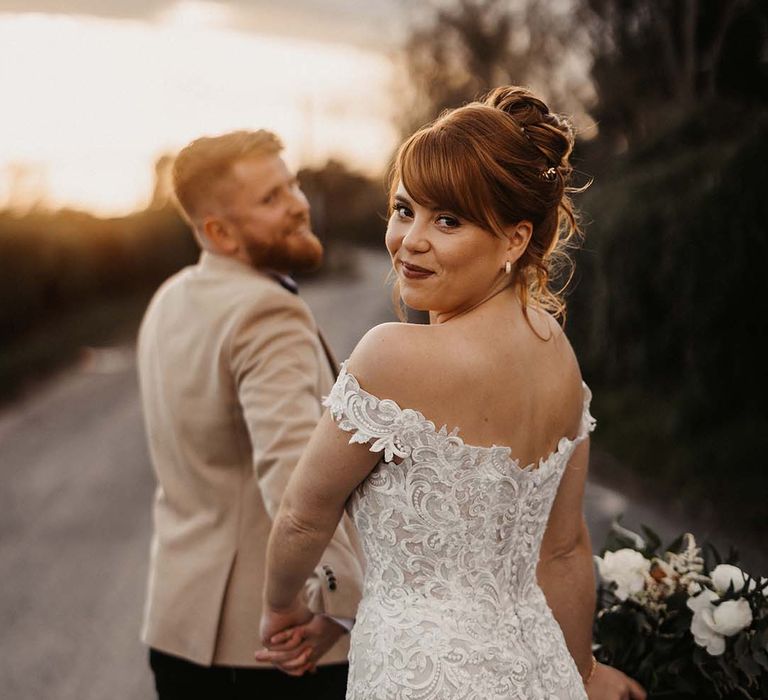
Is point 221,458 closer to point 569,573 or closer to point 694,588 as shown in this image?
point 569,573

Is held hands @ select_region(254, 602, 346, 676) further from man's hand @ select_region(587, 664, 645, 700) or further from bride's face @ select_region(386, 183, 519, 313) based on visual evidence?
bride's face @ select_region(386, 183, 519, 313)

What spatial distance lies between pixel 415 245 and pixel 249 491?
1.01 metres

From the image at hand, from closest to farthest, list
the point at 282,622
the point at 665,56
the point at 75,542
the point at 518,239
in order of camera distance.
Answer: the point at 518,239
the point at 282,622
the point at 75,542
the point at 665,56

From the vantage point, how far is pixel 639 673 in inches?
94.3

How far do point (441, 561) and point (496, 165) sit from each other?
2.47 ft

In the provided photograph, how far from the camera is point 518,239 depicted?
5.77ft

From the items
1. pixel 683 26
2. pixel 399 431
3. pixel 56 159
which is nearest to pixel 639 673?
pixel 399 431

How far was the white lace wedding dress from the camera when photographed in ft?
5.56

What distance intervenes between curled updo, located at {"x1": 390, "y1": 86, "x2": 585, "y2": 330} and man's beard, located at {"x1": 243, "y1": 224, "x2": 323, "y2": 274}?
0.87 metres

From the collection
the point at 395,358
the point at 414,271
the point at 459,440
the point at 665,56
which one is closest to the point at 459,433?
the point at 459,440

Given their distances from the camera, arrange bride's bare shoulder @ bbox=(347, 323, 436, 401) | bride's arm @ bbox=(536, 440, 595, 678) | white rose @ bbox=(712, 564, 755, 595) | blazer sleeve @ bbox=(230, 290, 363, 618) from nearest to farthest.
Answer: bride's bare shoulder @ bbox=(347, 323, 436, 401)
bride's arm @ bbox=(536, 440, 595, 678)
blazer sleeve @ bbox=(230, 290, 363, 618)
white rose @ bbox=(712, 564, 755, 595)

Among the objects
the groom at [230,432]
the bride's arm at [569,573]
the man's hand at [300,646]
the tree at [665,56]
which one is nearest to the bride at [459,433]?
the bride's arm at [569,573]

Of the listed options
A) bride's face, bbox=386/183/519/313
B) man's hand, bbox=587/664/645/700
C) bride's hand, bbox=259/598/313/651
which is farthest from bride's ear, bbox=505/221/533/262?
man's hand, bbox=587/664/645/700

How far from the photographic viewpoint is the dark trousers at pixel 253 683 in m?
2.43
